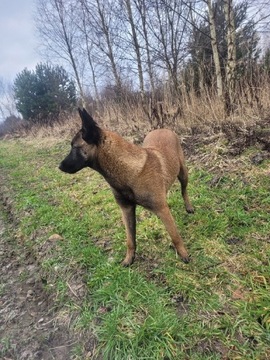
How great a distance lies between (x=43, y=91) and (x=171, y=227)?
2240cm

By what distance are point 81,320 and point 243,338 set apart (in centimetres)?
124

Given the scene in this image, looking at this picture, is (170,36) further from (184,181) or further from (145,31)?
(184,181)

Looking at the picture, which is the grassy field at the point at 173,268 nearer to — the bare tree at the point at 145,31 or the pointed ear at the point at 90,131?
the pointed ear at the point at 90,131

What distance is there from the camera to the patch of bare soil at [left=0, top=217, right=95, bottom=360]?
1.97 meters

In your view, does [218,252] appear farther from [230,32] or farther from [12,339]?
[230,32]

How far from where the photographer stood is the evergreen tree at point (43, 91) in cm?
2128

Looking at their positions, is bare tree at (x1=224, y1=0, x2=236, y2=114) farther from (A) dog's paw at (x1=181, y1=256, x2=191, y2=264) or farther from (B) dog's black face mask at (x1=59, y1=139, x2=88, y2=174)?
(B) dog's black face mask at (x1=59, y1=139, x2=88, y2=174)

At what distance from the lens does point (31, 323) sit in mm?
2268

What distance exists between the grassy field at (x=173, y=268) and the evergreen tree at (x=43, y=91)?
60.0ft

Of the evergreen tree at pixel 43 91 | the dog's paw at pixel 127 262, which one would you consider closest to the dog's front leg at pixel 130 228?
the dog's paw at pixel 127 262

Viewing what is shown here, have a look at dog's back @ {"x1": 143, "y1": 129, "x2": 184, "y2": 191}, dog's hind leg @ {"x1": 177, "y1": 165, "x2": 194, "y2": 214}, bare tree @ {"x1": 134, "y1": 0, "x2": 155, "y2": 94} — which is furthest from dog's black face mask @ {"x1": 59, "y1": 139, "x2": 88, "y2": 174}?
bare tree @ {"x1": 134, "y1": 0, "x2": 155, "y2": 94}

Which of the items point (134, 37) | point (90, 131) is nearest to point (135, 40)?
point (134, 37)

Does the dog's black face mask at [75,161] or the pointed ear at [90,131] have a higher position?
the pointed ear at [90,131]

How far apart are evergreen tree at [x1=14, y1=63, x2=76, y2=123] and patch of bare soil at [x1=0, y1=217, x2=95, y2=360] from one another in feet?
63.4
